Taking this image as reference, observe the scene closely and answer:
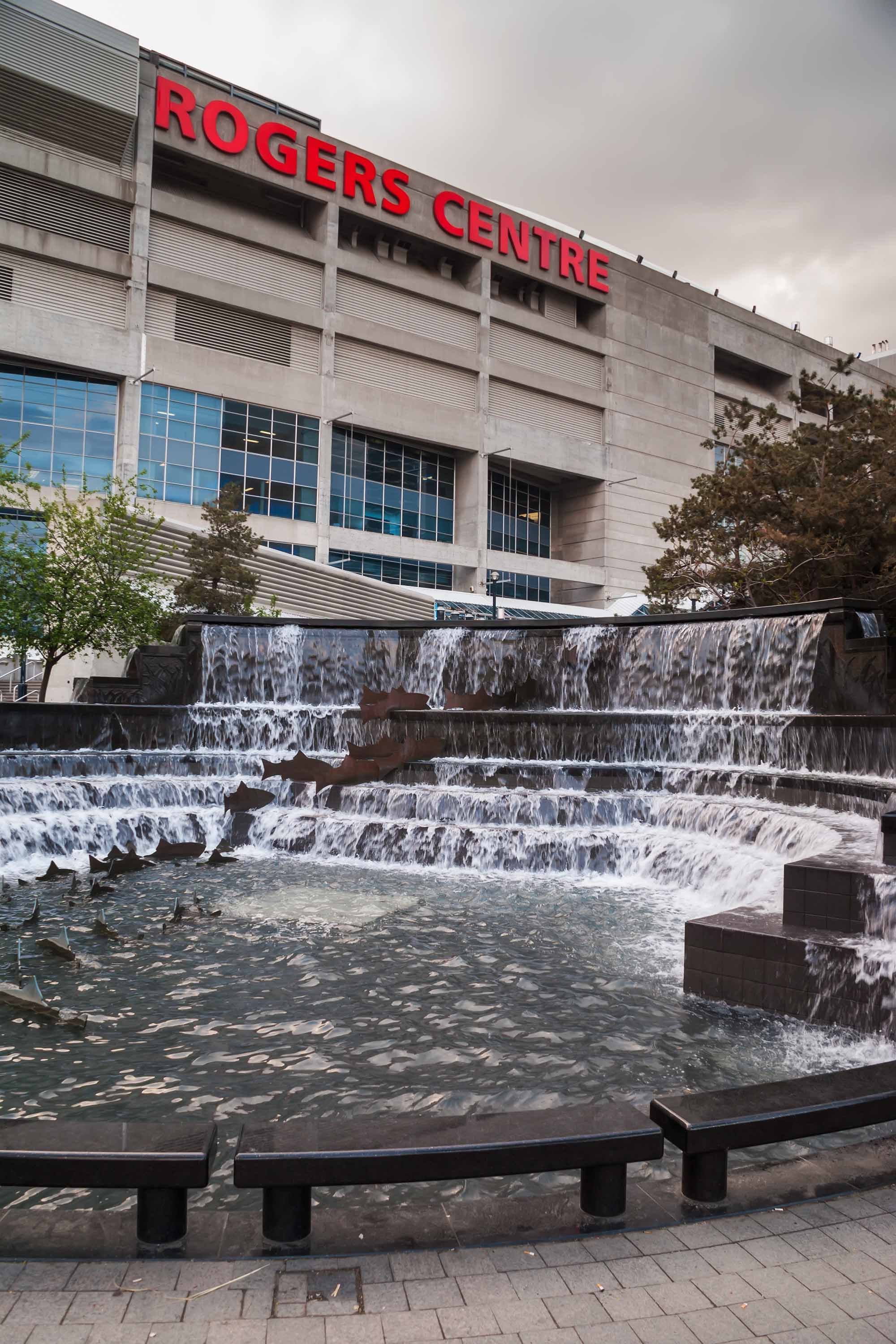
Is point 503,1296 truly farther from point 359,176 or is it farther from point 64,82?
point 359,176

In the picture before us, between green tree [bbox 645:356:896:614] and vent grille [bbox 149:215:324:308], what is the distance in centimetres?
2606

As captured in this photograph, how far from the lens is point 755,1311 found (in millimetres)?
2574

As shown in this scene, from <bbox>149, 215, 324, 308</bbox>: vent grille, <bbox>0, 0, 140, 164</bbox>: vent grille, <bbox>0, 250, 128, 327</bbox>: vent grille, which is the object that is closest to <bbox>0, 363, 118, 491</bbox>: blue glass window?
<bbox>0, 250, 128, 327</bbox>: vent grille

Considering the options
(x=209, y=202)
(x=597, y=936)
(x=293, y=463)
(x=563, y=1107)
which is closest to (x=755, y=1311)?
(x=563, y=1107)

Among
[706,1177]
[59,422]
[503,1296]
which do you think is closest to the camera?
[503,1296]

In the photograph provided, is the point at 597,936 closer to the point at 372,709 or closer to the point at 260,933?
the point at 260,933

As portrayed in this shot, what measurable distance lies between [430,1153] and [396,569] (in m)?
Result: 47.3

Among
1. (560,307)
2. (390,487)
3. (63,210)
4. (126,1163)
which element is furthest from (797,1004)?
(560,307)

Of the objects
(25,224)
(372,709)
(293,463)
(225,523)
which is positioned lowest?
(372,709)

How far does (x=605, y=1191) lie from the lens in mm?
3031

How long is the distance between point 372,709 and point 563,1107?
13776 millimetres

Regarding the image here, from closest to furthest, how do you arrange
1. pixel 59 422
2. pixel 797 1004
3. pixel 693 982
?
pixel 797 1004
pixel 693 982
pixel 59 422

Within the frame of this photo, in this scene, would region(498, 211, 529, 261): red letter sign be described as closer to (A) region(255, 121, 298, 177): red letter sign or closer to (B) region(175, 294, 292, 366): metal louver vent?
(A) region(255, 121, 298, 177): red letter sign

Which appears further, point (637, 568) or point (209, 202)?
point (637, 568)
